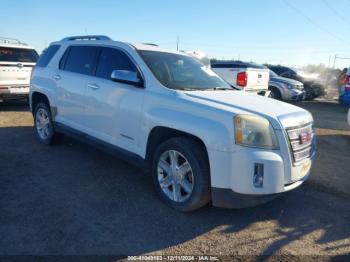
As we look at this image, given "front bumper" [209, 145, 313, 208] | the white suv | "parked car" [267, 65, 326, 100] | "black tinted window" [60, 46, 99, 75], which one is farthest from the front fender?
"parked car" [267, 65, 326, 100]

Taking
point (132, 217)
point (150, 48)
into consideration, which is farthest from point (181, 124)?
point (150, 48)

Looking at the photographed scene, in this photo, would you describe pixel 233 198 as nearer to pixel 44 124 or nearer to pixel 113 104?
pixel 113 104

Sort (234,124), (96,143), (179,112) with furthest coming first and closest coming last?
(96,143) < (179,112) < (234,124)

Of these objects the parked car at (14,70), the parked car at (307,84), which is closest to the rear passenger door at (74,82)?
the parked car at (14,70)

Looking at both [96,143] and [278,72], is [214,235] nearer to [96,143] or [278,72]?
[96,143]

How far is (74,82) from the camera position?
5.10 meters

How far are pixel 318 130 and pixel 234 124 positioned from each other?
6.52 m

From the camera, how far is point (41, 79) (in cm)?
597

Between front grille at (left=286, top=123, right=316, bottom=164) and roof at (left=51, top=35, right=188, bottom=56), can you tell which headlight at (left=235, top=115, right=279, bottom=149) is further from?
roof at (left=51, top=35, right=188, bottom=56)

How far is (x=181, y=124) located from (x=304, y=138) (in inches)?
53.3

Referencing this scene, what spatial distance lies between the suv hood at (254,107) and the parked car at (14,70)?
22.9 ft

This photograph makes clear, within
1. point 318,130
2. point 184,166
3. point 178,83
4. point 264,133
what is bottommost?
point 318,130

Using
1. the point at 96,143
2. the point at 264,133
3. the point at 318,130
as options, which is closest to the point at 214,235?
the point at 264,133

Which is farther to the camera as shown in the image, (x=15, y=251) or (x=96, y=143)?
(x=96, y=143)
